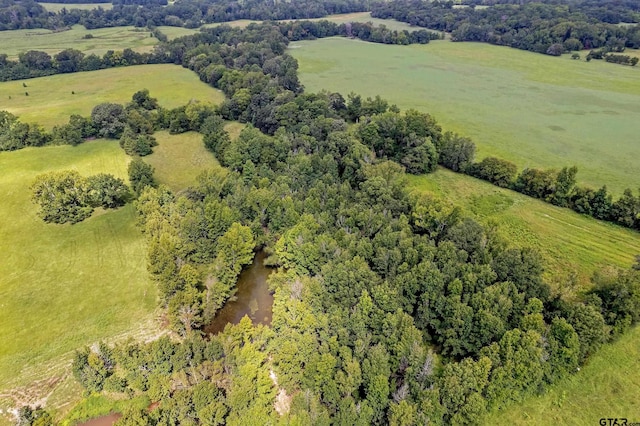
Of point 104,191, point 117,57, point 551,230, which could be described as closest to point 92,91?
point 117,57

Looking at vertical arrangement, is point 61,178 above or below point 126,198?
above

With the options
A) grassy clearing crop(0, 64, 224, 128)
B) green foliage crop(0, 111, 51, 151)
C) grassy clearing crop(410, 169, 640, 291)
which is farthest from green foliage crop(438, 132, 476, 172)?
green foliage crop(0, 111, 51, 151)

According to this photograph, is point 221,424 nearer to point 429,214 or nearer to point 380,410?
point 380,410

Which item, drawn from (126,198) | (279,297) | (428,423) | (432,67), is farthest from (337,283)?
(432,67)

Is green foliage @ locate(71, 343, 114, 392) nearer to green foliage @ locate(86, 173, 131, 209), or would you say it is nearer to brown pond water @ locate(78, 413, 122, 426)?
brown pond water @ locate(78, 413, 122, 426)

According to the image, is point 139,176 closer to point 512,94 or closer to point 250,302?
point 250,302

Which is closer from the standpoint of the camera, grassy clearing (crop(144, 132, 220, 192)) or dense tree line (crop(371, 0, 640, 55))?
grassy clearing (crop(144, 132, 220, 192))

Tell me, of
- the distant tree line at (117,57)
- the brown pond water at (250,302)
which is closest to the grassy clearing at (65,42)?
the distant tree line at (117,57)
